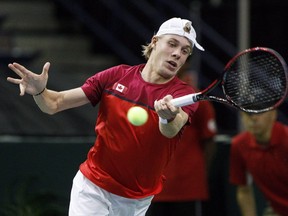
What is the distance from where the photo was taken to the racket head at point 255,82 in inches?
255

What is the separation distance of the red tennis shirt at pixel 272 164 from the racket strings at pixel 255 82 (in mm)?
1311

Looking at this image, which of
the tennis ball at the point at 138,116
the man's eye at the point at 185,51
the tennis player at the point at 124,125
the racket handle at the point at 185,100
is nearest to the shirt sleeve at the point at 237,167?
the tennis player at the point at 124,125

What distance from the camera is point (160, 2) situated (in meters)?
11.8

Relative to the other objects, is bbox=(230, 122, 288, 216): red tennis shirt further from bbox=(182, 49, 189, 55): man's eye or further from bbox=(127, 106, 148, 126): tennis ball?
bbox=(127, 106, 148, 126): tennis ball

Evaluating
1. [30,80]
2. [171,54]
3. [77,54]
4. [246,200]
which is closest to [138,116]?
[171,54]

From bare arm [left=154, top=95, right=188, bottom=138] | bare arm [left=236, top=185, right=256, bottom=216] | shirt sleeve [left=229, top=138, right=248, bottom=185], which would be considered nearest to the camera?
bare arm [left=154, top=95, right=188, bottom=138]

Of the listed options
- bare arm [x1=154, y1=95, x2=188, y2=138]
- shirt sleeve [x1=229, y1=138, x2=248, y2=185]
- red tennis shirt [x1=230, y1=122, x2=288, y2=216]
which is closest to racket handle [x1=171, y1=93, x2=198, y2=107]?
bare arm [x1=154, y1=95, x2=188, y2=138]

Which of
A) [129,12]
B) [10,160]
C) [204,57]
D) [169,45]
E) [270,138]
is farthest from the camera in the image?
[129,12]

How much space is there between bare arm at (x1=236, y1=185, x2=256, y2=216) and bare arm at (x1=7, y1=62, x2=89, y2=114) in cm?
244

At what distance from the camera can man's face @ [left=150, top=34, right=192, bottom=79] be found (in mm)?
6391

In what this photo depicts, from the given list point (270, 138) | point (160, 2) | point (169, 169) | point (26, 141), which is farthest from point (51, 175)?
point (160, 2)

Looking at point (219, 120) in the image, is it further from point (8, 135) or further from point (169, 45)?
point (169, 45)

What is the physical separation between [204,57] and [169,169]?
117 inches

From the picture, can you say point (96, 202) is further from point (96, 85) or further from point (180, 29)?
point (180, 29)
